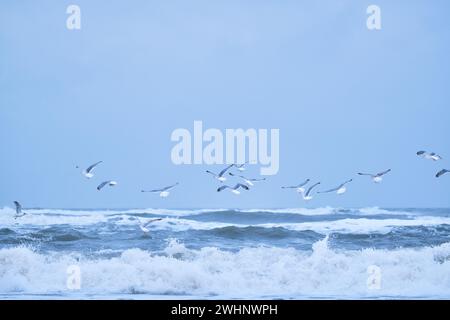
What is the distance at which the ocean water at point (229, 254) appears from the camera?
7.41m

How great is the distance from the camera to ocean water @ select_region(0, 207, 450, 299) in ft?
24.3

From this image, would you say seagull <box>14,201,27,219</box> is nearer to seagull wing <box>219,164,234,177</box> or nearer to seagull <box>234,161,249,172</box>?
seagull wing <box>219,164,234,177</box>

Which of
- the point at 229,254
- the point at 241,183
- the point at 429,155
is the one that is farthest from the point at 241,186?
the point at 429,155

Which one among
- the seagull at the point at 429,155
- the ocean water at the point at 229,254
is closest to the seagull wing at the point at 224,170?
the ocean water at the point at 229,254

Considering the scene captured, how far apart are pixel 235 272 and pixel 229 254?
19cm

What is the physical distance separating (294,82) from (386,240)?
1.51m

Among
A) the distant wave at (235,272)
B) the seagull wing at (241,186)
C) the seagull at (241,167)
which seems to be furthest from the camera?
the seagull wing at (241,186)

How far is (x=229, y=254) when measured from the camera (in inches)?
302

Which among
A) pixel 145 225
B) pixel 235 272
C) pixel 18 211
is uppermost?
pixel 18 211

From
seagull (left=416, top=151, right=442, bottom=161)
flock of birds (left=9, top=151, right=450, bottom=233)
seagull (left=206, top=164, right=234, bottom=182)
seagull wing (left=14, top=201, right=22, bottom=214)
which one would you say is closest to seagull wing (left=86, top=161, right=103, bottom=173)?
flock of birds (left=9, top=151, right=450, bottom=233)

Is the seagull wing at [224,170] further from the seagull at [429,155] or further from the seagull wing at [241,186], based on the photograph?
the seagull at [429,155]

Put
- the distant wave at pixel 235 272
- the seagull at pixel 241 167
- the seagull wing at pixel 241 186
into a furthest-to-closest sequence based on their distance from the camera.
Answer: the seagull wing at pixel 241 186 → the seagull at pixel 241 167 → the distant wave at pixel 235 272

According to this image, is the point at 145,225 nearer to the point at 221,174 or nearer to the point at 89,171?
the point at 89,171
